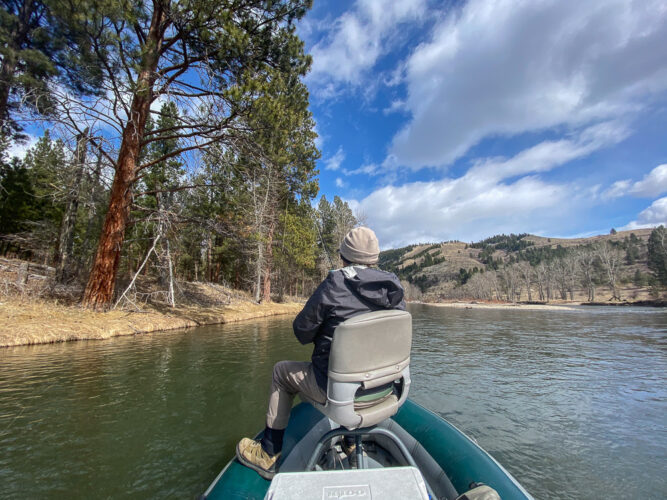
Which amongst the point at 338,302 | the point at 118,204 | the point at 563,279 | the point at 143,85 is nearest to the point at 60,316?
the point at 118,204

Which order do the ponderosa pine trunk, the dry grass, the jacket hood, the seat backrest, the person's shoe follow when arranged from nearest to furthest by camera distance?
the seat backrest → the jacket hood → the person's shoe → the dry grass → the ponderosa pine trunk

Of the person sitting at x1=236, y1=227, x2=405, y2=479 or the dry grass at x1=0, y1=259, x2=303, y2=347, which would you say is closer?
the person sitting at x1=236, y1=227, x2=405, y2=479

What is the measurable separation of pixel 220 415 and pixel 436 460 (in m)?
3.22

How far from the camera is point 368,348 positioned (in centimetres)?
178

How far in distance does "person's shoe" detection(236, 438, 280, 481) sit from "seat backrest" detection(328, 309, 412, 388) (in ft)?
3.25

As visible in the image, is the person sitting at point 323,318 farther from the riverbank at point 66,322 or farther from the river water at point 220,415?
the riverbank at point 66,322

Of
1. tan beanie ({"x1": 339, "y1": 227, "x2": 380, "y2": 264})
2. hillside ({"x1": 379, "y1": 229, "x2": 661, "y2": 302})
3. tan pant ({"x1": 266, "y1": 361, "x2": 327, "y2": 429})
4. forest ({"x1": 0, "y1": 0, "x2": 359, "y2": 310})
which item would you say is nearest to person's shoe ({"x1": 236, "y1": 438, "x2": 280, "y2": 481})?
tan pant ({"x1": 266, "y1": 361, "x2": 327, "y2": 429})

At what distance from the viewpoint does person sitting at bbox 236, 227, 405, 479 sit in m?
1.87

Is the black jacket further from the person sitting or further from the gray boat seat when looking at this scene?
the gray boat seat

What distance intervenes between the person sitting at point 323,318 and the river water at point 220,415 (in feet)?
3.21

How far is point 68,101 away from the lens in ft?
27.6

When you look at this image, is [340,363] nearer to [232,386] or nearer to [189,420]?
[189,420]

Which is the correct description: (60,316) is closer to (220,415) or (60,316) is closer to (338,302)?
(220,415)

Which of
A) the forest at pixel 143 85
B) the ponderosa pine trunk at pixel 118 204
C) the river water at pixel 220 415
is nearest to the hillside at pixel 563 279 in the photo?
the river water at pixel 220 415
